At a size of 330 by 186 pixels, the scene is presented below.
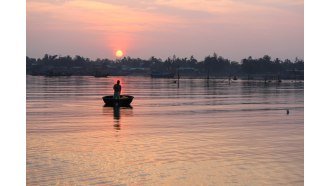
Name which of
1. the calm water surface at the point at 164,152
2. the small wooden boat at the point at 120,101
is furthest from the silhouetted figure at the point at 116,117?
the small wooden boat at the point at 120,101

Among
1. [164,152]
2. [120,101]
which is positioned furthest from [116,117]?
[164,152]

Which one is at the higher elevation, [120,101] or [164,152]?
[120,101]

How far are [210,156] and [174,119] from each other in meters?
16.5

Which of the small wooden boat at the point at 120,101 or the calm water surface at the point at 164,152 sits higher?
the small wooden boat at the point at 120,101

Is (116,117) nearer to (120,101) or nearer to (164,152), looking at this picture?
(120,101)

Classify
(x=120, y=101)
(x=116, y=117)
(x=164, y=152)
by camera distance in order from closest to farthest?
(x=164, y=152) → (x=116, y=117) → (x=120, y=101)

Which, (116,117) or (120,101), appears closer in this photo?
(116,117)

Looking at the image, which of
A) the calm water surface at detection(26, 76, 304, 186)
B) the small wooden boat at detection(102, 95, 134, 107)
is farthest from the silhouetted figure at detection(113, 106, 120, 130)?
the small wooden boat at detection(102, 95, 134, 107)

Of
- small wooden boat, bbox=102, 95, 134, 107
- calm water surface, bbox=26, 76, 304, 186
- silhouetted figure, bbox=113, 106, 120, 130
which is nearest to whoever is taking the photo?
calm water surface, bbox=26, 76, 304, 186

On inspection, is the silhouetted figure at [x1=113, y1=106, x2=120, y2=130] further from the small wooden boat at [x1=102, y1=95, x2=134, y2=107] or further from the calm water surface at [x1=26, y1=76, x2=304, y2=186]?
the small wooden boat at [x1=102, y1=95, x2=134, y2=107]

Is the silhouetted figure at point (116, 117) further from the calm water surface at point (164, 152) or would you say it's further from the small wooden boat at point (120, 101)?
the small wooden boat at point (120, 101)
